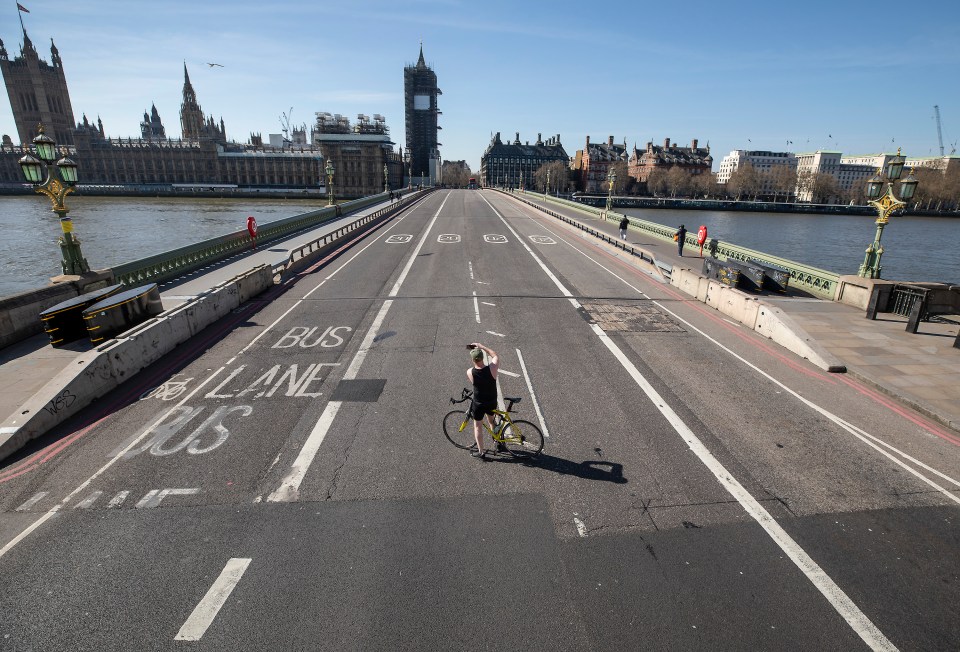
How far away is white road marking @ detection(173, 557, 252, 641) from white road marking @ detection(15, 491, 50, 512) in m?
3.34

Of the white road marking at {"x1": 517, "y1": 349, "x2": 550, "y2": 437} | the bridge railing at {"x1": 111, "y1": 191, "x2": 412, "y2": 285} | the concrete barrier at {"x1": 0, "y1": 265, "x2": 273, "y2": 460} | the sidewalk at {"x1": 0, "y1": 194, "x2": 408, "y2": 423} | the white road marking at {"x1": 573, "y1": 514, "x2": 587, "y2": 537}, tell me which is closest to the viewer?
the white road marking at {"x1": 573, "y1": 514, "x2": 587, "y2": 537}

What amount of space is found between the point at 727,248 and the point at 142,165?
209 meters

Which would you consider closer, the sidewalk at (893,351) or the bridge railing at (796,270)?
the sidewalk at (893,351)

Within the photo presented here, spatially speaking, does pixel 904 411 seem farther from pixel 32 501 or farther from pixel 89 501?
pixel 32 501

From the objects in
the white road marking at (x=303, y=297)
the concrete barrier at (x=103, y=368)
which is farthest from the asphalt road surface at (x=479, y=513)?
the white road marking at (x=303, y=297)

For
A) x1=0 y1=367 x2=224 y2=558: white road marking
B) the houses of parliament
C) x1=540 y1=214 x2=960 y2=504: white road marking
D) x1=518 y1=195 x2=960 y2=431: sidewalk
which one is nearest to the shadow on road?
x1=540 y1=214 x2=960 y2=504: white road marking

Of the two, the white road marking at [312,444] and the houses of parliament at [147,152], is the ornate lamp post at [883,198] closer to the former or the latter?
the white road marking at [312,444]

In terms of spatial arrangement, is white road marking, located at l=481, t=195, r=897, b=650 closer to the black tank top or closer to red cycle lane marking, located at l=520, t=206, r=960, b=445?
the black tank top

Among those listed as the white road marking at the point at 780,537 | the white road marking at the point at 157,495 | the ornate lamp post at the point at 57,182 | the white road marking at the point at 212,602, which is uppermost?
the ornate lamp post at the point at 57,182

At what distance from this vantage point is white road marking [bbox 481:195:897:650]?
4.54 m

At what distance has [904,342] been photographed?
12461 mm

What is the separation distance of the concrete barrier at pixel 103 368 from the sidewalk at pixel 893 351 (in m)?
16.4

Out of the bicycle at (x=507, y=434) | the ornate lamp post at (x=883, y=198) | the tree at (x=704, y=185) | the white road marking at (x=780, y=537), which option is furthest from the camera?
the tree at (x=704, y=185)

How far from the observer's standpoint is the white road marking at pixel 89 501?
6156mm
